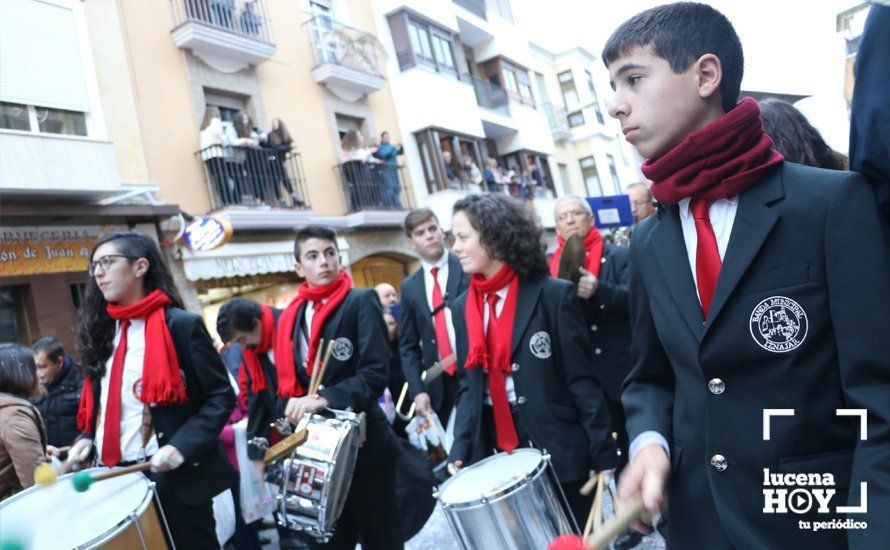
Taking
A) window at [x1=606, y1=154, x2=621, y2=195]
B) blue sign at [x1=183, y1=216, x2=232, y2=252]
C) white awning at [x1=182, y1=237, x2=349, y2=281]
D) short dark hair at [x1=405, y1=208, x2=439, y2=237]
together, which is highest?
window at [x1=606, y1=154, x2=621, y2=195]

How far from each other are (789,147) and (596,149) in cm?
2915

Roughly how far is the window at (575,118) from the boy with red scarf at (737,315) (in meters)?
29.5

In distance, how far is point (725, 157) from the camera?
175cm

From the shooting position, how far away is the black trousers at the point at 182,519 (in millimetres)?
3617

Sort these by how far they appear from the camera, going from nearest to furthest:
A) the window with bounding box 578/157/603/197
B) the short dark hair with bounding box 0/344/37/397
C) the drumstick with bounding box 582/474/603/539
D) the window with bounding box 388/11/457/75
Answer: the drumstick with bounding box 582/474/603/539, the short dark hair with bounding box 0/344/37/397, the window with bounding box 388/11/457/75, the window with bounding box 578/157/603/197

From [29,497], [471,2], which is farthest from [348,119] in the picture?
[29,497]

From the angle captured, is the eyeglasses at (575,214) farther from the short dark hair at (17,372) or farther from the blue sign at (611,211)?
the short dark hair at (17,372)

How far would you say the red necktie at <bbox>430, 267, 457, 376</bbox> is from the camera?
16.7 ft

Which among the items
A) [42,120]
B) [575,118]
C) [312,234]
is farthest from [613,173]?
[312,234]

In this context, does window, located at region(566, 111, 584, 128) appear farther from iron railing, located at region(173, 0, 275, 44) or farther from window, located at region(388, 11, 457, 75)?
iron railing, located at region(173, 0, 275, 44)

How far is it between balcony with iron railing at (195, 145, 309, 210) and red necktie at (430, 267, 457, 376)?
8.57 metres

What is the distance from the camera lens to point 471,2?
78.6ft

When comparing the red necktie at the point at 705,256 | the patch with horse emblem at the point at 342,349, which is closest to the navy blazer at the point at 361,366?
the patch with horse emblem at the point at 342,349

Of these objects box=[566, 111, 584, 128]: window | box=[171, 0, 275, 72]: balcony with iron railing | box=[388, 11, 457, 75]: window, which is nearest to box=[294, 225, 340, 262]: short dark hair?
box=[171, 0, 275, 72]: balcony with iron railing
